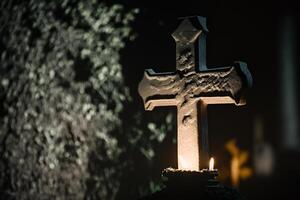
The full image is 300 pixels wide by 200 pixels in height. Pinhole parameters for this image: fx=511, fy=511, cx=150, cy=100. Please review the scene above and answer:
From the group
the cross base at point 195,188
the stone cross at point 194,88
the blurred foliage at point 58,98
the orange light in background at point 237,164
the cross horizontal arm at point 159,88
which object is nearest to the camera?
the cross base at point 195,188

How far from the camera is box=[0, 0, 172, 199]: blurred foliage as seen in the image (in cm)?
570

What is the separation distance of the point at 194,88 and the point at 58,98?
3041 mm

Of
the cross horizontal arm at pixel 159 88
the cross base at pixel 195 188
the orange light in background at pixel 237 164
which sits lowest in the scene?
the orange light in background at pixel 237 164

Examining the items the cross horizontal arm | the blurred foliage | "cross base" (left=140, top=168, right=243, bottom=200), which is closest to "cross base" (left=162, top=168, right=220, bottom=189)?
"cross base" (left=140, top=168, right=243, bottom=200)

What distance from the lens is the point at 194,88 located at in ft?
10.6

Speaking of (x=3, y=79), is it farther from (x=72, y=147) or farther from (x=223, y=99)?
(x=223, y=99)

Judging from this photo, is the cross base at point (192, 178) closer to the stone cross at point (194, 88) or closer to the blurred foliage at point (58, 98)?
the stone cross at point (194, 88)

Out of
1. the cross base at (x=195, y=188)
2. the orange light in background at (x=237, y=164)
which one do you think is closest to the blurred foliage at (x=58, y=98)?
the cross base at (x=195, y=188)

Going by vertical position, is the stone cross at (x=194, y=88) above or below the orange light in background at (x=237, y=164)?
above

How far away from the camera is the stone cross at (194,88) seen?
123 inches

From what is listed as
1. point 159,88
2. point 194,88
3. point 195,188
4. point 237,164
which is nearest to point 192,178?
point 195,188

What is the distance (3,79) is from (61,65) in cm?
75

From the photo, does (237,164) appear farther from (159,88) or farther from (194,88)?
(194,88)

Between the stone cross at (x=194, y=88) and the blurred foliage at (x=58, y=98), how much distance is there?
275 cm
